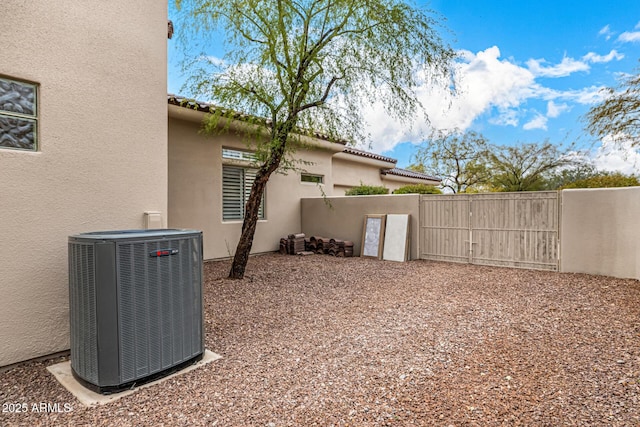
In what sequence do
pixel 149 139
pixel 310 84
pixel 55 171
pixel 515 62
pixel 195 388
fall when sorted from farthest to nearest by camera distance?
pixel 515 62 → pixel 310 84 → pixel 149 139 → pixel 55 171 → pixel 195 388

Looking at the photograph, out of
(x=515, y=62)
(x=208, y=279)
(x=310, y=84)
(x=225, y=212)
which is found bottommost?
(x=208, y=279)

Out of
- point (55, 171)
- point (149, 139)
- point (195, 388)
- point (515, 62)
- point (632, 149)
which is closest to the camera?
point (195, 388)

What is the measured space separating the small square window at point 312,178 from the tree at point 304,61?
5.31 m

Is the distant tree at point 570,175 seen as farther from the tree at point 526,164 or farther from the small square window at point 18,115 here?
the small square window at point 18,115

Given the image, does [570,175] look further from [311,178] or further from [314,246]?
[314,246]

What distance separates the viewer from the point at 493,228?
349 inches

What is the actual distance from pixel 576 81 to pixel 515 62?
6.85 ft

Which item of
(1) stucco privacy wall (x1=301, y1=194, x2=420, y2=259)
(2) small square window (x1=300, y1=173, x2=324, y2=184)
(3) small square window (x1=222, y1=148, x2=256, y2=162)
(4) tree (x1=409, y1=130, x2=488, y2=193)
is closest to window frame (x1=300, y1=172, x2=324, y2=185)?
(2) small square window (x1=300, y1=173, x2=324, y2=184)

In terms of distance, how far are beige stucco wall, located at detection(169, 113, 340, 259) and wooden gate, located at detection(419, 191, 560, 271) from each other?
508 cm

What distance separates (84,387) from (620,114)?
1310 cm

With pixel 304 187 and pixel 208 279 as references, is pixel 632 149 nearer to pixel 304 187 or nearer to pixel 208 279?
pixel 304 187

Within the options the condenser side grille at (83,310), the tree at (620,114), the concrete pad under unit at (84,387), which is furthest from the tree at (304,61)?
the tree at (620,114)

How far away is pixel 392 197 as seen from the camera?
10.6 m

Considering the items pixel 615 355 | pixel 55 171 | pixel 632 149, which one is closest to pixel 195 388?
pixel 55 171
